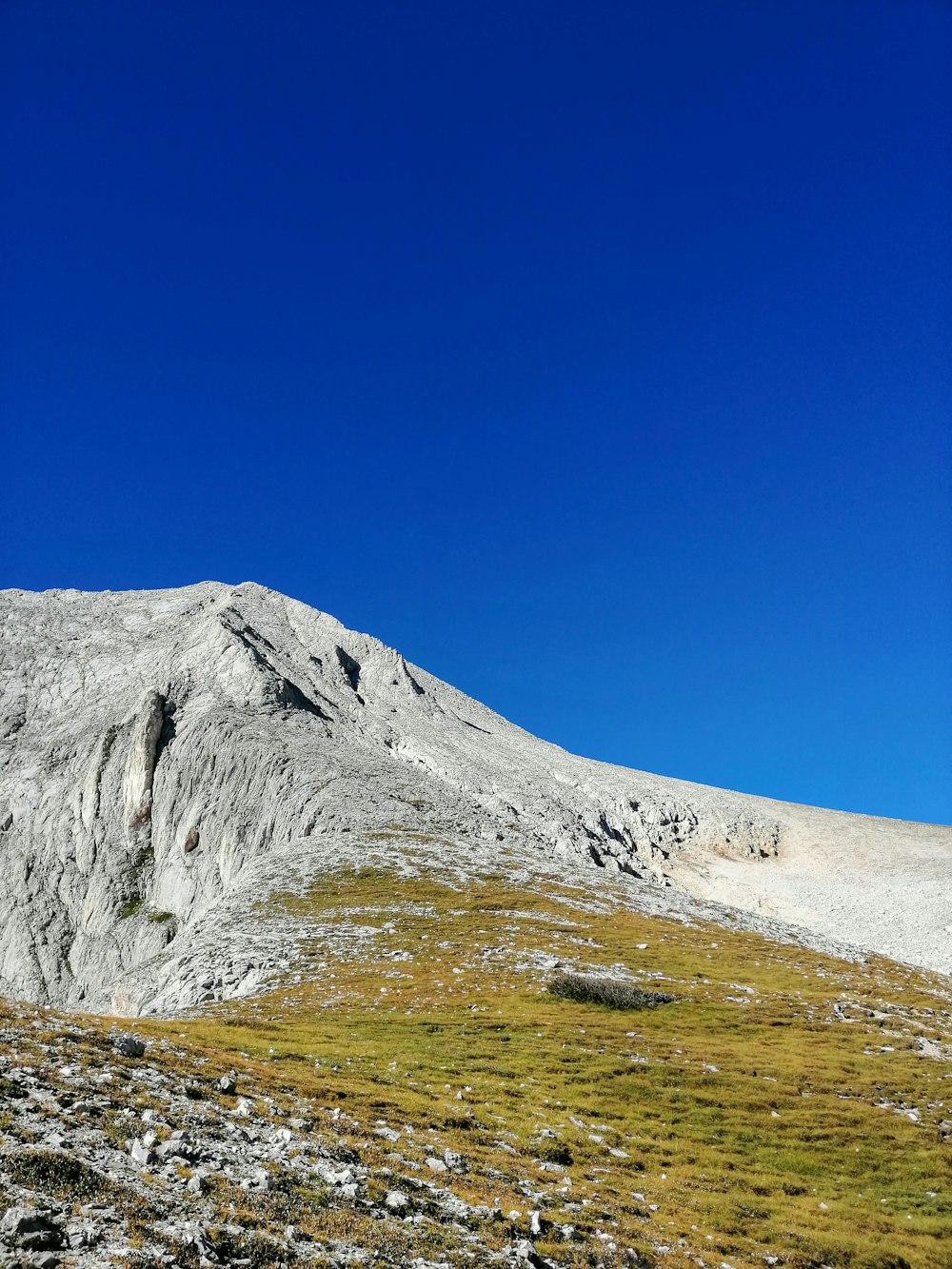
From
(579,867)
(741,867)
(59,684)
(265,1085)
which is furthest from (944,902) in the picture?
(59,684)

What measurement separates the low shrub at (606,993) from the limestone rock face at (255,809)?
59.5 ft

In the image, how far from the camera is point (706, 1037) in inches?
1347

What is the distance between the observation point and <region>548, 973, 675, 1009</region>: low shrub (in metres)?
38.0

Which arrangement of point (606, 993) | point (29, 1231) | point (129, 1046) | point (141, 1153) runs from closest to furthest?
1. point (29, 1231)
2. point (141, 1153)
3. point (129, 1046)
4. point (606, 993)

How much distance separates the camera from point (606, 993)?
3847cm

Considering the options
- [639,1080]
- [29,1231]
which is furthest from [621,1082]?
[29,1231]

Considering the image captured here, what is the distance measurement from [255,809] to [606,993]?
5217 cm

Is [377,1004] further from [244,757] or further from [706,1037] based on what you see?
[244,757]

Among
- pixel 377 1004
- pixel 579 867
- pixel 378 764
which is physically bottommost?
pixel 377 1004

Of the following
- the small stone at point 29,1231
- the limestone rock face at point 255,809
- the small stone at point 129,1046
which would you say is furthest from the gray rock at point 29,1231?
the limestone rock face at point 255,809

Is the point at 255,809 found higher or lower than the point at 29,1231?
higher

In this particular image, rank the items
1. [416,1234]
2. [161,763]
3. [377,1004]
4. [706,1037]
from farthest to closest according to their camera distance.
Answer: [161,763] → [377,1004] → [706,1037] → [416,1234]

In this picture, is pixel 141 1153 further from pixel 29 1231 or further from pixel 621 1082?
pixel 621 1082

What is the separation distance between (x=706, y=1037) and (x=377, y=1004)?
51.8 ft
